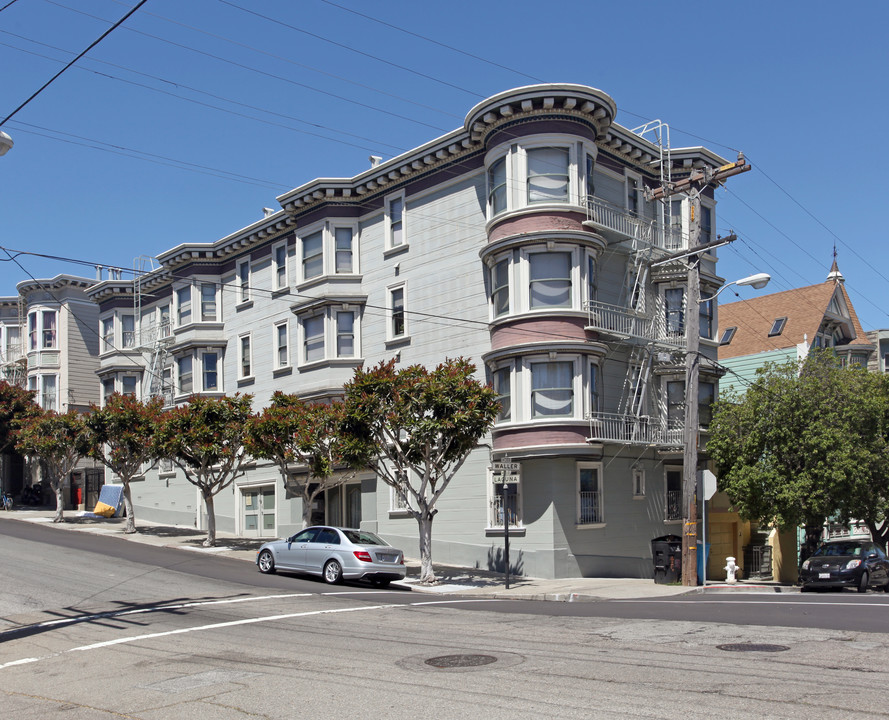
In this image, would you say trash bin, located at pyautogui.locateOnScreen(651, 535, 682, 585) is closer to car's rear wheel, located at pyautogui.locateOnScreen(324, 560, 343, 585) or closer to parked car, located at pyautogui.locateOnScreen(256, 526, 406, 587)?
parked car, located at pyautogui.locateOnScreen(256, 526, 406, 587)

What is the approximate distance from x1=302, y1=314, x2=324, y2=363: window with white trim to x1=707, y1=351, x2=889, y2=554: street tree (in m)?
14.0

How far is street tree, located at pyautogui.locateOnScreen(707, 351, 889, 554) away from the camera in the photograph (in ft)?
85.8

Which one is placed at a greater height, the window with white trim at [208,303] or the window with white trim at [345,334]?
the window with white trim at [208,303]

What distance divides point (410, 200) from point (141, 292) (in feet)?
61.2

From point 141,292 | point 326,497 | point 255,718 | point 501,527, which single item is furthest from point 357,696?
point 141,292

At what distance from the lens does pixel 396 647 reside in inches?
482

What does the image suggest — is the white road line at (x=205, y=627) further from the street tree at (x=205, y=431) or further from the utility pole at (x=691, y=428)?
the street tree at (x=205, y=431)

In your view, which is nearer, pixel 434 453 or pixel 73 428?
pixel 434 453

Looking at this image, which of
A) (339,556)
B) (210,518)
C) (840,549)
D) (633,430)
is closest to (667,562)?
(633,430)

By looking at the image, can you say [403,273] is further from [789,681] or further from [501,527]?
[789,681]

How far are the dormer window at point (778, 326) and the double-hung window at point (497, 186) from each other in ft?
72.7

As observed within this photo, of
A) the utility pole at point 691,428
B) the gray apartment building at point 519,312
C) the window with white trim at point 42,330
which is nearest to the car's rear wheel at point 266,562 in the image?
the gray apartment building at point 519,312

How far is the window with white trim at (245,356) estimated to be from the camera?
3647 cm

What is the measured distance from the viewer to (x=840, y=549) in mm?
24844
